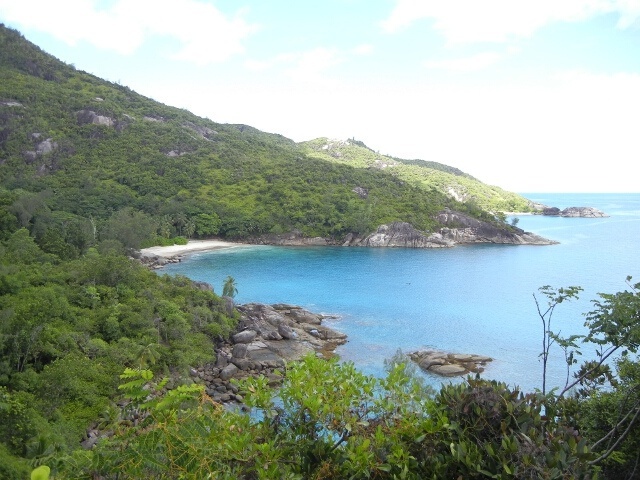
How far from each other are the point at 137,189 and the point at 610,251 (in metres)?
66.7

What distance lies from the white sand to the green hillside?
48729mm

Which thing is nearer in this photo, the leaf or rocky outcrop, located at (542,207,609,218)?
the leaf

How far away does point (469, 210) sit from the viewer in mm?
71438

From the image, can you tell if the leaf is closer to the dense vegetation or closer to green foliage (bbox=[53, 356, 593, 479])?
the dense vegetation

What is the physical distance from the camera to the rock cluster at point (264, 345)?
20.5 meters

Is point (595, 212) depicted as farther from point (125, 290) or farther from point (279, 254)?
point (125, 290)

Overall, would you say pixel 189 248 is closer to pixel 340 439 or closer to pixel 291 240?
pixel 291 240

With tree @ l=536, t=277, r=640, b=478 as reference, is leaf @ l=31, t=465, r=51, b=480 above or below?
above

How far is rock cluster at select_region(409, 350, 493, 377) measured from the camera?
73.2ft

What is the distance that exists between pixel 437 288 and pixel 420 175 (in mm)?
76586

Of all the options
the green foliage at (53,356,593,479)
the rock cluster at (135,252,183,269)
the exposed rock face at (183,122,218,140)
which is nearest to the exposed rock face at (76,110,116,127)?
the exposed rock face at (183,122,218,140)

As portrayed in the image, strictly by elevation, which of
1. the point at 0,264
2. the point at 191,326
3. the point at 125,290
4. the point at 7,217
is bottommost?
the point at 191,326

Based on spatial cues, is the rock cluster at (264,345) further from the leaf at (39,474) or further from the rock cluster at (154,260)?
the rock cluster at (154,260)

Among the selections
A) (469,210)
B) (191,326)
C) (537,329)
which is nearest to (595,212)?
(469,210)
